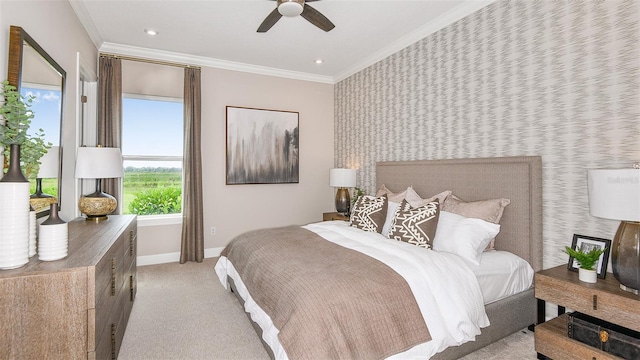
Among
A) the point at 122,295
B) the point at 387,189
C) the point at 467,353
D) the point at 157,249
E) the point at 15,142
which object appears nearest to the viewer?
the point at 15,142

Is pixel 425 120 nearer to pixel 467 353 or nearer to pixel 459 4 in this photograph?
pixel 459 4

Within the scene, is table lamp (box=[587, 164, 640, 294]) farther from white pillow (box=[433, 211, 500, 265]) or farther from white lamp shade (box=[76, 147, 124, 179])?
white lamp shade (box=[76, 147, 124, 179])

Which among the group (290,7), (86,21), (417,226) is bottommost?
(417,226)

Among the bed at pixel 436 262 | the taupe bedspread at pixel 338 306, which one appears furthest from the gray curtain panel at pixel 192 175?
the taupe bedspread at pixel 338 306

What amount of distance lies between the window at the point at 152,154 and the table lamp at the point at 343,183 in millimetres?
2218

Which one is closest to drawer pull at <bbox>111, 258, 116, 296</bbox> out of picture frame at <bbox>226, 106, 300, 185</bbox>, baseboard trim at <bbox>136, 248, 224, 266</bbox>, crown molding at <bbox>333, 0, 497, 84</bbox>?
baseboard trim at <bbox>136, 248, 224, 266</bbox>

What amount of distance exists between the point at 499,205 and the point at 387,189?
1.45 metres

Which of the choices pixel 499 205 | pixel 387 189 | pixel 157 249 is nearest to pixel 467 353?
pixel 499 205

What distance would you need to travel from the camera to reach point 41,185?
2.10 m

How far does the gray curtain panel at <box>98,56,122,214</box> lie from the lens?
3.70m

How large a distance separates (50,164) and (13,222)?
1.15m

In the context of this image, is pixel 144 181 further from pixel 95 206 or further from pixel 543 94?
pixel 543 94

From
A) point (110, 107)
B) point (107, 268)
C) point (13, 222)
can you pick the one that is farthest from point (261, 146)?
point (13, 222)

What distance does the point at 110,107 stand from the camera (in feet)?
12.3
